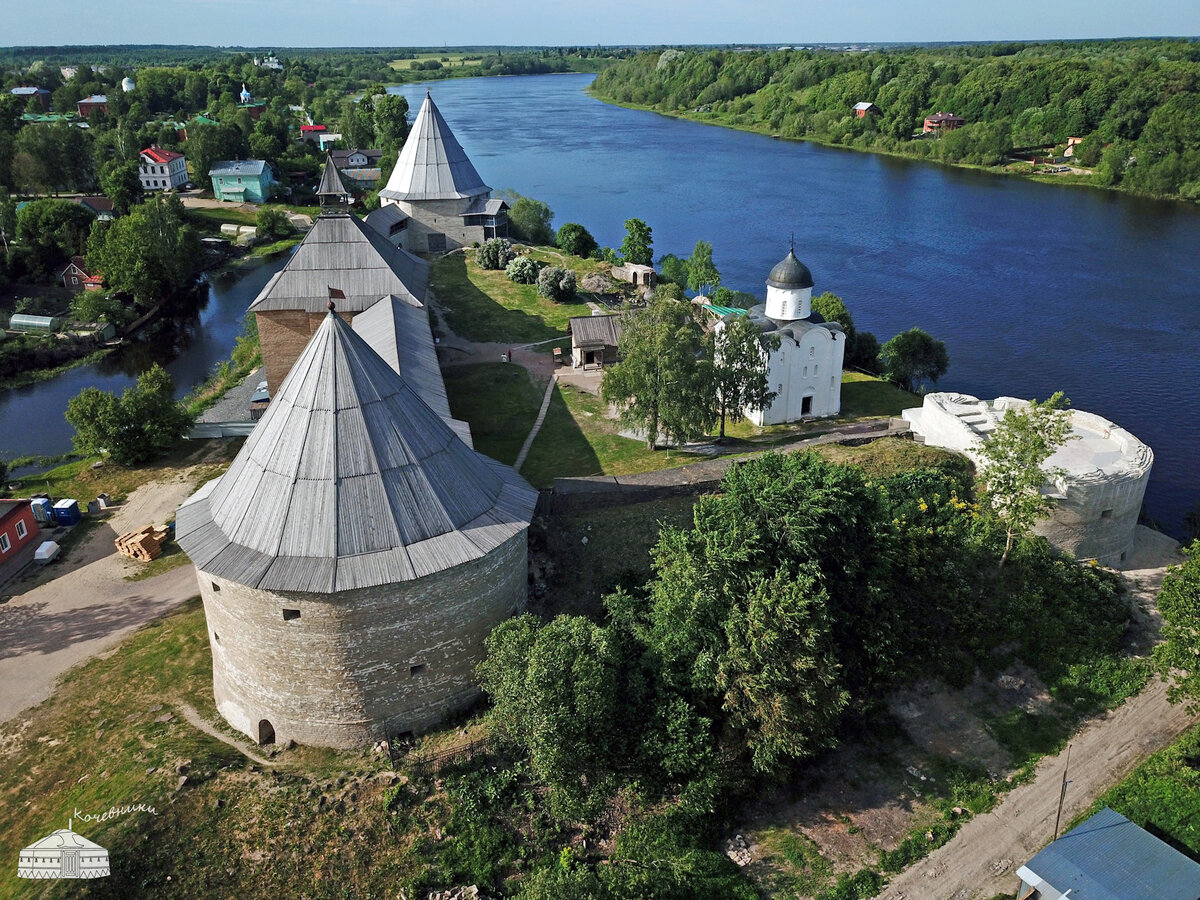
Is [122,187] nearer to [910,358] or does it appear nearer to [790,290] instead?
[790,290]

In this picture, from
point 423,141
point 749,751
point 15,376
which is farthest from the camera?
point 423,141

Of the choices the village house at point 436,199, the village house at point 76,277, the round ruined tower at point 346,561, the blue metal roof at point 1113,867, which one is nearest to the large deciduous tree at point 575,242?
the village house at point 436,199

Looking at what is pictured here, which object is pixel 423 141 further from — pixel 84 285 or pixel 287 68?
pixel 287 68

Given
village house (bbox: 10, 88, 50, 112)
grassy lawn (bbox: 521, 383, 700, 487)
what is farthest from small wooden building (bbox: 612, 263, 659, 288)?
village house (bbox: 10, 88, 50, 112)

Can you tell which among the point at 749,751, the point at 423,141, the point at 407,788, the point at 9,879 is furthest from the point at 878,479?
the point at 423,141

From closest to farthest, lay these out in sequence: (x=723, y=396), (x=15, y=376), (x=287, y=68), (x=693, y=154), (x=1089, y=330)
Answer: (x=723, y=396), (x=15, y=376), (x=1089, y=330), (x=693, y=154), (x=287, y=68)

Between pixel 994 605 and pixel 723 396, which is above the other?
pixel 723 396

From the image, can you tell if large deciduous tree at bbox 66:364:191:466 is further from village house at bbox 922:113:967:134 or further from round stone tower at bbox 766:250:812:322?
village house at bbox 922:113:967:134
